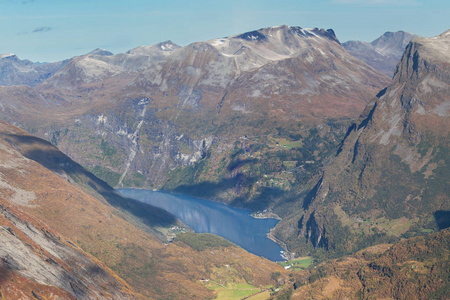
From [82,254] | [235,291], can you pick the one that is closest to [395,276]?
[235,291]

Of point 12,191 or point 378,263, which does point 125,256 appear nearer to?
point 12,191

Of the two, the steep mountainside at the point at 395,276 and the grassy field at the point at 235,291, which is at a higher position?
the steep mountainside at the point at 395,276

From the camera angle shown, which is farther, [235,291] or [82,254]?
[235,291]

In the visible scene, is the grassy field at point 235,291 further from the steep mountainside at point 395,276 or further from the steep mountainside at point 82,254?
the steep mountainside at point 395,276

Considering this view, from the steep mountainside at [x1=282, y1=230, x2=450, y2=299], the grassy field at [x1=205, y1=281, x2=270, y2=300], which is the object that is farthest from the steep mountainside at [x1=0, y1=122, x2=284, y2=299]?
the steep mountainside at [x1=282, y1=230, x2=450, y2=299]

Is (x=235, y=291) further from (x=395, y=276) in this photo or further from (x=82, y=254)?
(x=395, y=276)

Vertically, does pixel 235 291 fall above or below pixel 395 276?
below

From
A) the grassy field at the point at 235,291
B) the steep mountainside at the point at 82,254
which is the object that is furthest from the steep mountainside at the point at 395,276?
the steep mountainside at the point at 82,254
